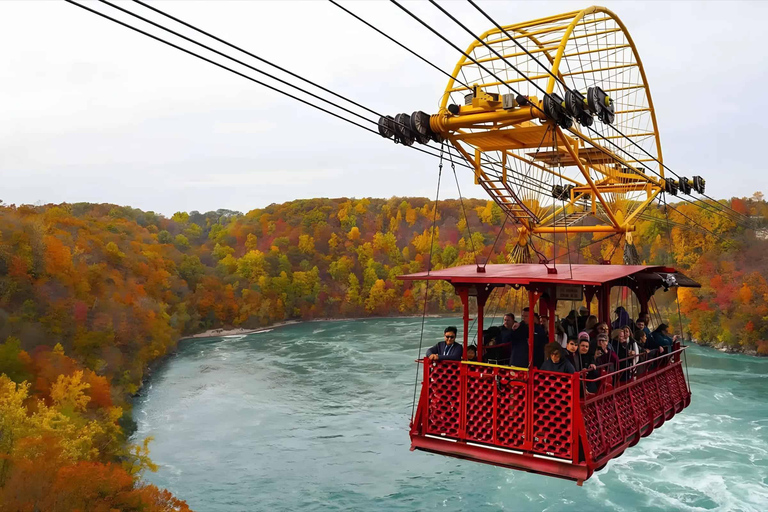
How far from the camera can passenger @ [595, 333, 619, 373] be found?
752 cm

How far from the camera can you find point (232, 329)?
63.5 metres

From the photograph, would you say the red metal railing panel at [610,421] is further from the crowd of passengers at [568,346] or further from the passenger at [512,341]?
the passenger at [512,341]

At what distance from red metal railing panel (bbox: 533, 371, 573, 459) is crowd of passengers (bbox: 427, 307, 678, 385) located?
0.14 meters

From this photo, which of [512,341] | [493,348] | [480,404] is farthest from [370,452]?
[480,404]

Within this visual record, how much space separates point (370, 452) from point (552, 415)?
791 inches

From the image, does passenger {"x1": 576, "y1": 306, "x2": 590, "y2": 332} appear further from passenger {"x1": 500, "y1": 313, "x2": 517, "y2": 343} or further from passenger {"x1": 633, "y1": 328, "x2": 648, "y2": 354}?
passenger {"x1": 500, "y1": 313, "x2": 517, "y2": 343}

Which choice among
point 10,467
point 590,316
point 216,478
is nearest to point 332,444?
point 216,478

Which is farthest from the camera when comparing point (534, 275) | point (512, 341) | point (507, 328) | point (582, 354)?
point (507, 328)

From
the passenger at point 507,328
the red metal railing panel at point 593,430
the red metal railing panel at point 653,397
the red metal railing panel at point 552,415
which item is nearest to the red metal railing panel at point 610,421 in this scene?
the red metal railing panel at point 593,430

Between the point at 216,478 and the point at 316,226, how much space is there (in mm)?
67196

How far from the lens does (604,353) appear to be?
24.9 feet

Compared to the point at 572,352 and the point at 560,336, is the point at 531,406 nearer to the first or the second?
the point at 572,352

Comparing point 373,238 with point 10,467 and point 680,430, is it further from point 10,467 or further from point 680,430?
point 10,467

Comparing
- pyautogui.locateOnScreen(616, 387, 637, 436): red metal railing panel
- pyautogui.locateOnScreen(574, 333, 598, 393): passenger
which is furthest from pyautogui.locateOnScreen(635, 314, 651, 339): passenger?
pyautogui.locateOnScreen(574, 333, 598, 393): passenger
